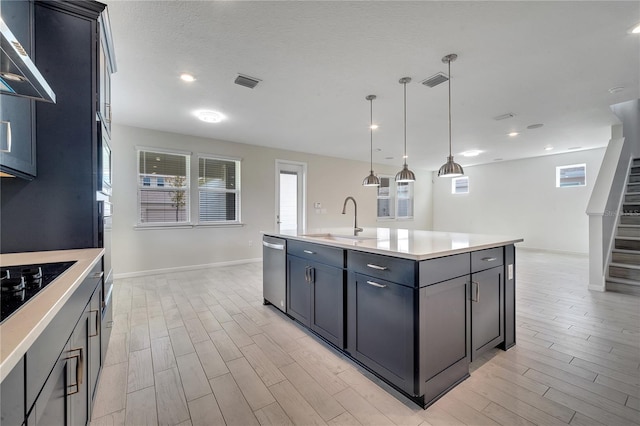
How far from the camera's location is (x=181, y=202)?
512cm

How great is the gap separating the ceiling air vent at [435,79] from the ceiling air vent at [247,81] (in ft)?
6.19

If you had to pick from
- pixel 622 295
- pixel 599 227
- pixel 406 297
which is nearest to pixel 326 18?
pixel 406 297

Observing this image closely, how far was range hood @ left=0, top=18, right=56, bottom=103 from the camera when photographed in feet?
2.67

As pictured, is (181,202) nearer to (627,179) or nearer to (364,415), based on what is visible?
(364,415)

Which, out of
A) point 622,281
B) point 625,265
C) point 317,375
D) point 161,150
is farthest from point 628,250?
point 161,150

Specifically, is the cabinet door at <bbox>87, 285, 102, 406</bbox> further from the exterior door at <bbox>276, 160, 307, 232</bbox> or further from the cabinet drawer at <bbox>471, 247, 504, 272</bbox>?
the exterior door at <bbox>276, 160, 307, 232</bbox>

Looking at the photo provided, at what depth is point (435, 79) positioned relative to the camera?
9.70 ft

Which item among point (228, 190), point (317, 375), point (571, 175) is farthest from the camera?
point (571, 175)

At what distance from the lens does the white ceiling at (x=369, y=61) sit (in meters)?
2.02

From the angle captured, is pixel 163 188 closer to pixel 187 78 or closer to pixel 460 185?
pixel 187 78

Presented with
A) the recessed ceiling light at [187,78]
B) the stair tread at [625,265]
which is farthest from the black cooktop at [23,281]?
the stair tread at [625,265]

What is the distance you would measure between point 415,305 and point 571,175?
8025mm

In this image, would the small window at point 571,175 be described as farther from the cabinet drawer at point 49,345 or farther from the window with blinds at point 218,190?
the cabinet drawer at point 49,345

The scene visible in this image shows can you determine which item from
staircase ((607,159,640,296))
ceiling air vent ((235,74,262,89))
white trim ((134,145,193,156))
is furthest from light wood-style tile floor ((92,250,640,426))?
white trim ((134,145,193,156))
